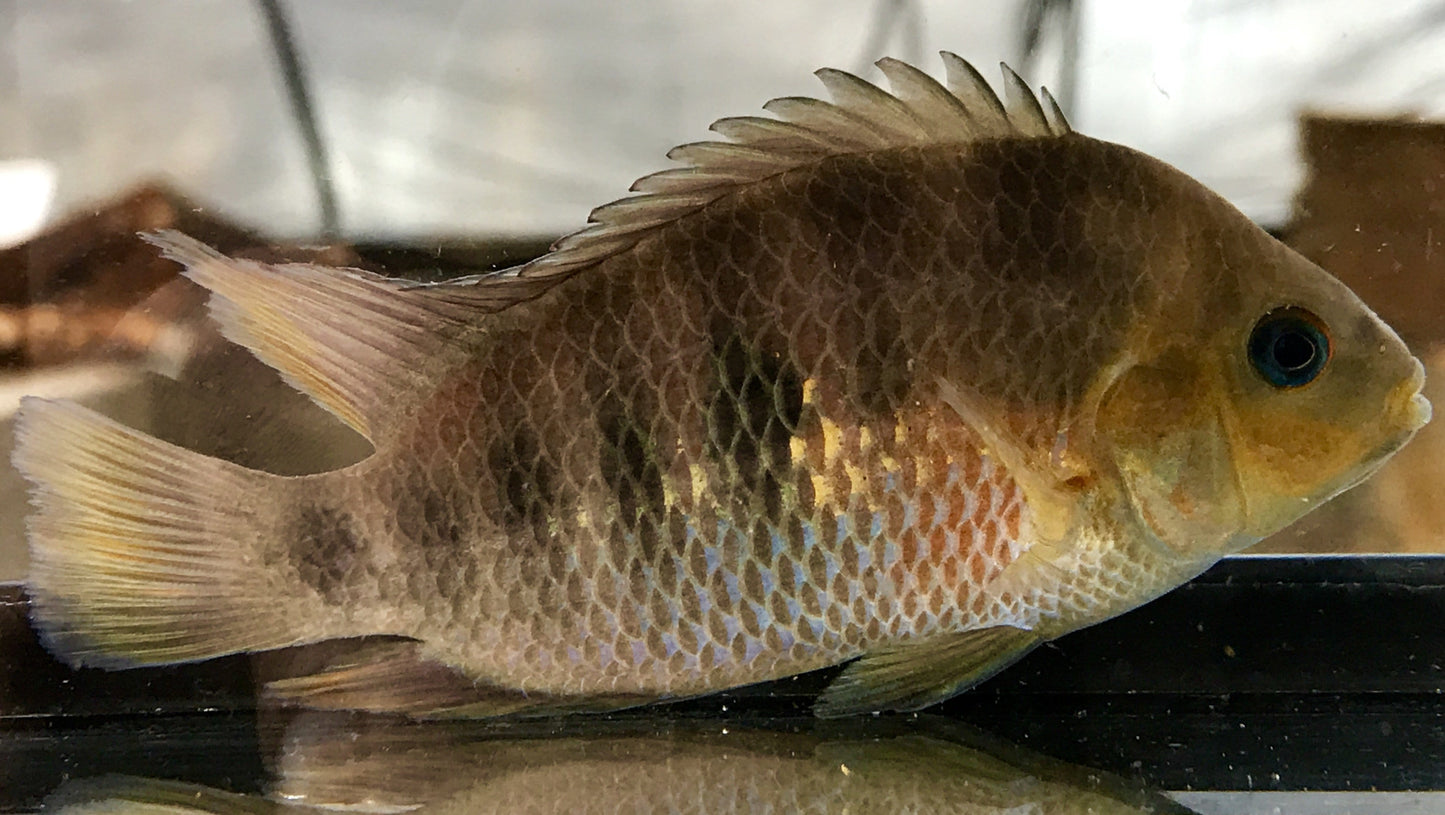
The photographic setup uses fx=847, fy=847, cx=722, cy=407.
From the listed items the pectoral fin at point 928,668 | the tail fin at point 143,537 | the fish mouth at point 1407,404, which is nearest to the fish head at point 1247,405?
the fish mouth at point 1407,404

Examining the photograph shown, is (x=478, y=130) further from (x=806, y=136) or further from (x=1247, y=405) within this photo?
(x=1247, y=405)

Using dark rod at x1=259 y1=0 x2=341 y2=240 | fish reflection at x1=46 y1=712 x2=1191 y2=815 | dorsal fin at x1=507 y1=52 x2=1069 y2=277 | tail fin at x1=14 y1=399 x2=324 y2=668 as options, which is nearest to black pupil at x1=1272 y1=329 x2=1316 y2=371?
dorsal fin at x1=507 y1=52 x2=1069 y2=277

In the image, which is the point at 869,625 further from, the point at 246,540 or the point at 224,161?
the point at 224,161

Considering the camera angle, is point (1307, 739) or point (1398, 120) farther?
point (1398, 120)

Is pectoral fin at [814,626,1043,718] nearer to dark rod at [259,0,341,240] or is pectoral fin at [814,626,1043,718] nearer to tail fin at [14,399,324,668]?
tail fin at [14,399,324,668]

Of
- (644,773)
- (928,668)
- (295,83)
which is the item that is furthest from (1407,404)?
(295,83)

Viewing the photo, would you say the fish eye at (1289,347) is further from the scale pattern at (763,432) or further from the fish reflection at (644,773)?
the fish reflection at (644,773)

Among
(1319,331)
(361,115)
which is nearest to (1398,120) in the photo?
(1319,331)
